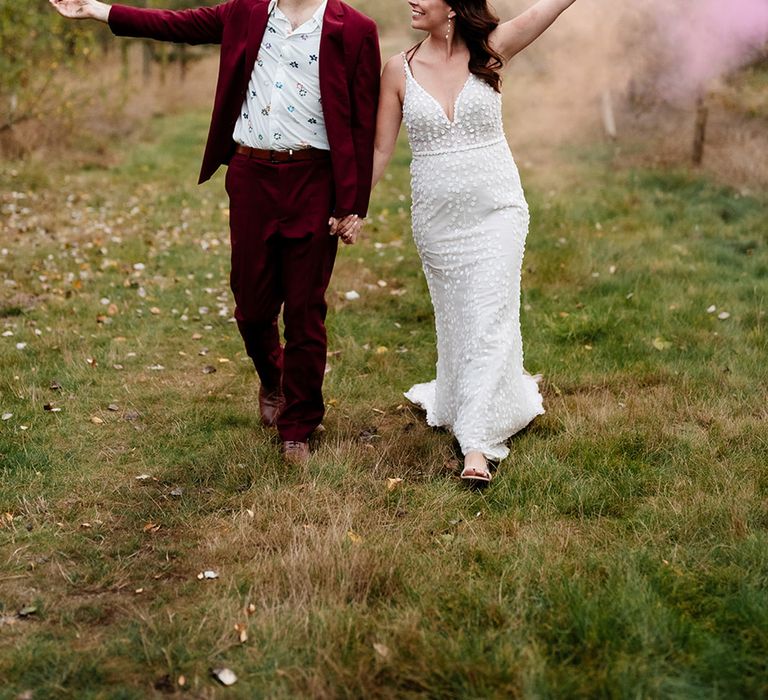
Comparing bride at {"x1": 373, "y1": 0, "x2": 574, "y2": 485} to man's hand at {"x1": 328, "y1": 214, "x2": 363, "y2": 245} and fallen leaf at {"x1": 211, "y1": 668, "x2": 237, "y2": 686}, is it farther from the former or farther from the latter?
fallen leaf at {"x1": 211, "y1": 668, "x2": 237, "y2": 686}

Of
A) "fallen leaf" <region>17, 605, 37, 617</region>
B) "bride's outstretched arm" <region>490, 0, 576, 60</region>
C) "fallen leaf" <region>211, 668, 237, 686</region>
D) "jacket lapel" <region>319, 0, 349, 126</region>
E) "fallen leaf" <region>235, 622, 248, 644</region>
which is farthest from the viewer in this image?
"bride's outstretched arm" <region>490, 0, 576, 60</region>

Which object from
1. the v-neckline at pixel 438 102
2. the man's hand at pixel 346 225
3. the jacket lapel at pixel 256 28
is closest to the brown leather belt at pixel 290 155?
the man's hand at pixel 346 225

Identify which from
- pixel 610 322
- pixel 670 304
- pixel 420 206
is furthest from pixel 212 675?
pixel 670 304

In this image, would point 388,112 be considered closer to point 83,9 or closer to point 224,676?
point 83,9

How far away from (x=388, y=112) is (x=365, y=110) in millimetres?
169

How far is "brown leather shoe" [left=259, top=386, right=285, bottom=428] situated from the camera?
5.53 metres

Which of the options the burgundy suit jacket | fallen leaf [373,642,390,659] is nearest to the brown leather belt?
the burgundy suit jacket

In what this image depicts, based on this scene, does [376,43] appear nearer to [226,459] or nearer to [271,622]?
[226,459]

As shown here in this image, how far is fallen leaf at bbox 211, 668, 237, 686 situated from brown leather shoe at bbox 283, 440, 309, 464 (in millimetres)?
1781

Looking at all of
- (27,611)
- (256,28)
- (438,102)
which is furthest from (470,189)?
(27,611)

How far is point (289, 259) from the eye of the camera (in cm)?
489

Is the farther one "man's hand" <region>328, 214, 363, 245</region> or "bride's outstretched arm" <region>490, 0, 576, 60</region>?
"man's hand" <region>328, 214, 363, 245</region>

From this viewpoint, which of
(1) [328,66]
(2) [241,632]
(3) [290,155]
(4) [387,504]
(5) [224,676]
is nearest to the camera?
(5) [224,676]

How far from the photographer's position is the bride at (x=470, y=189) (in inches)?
186
